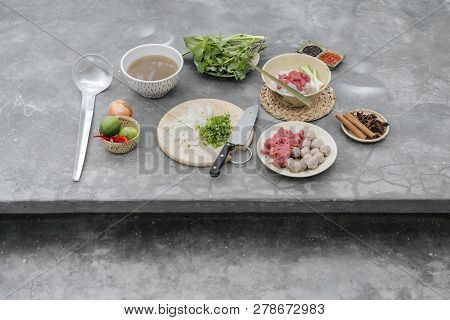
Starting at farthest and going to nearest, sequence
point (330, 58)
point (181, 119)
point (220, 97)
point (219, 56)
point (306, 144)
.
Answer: point (330, 58) < point (219, 56) < point (220, 97) < point (181, 119) < point (306, 144)

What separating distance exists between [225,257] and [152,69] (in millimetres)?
1439

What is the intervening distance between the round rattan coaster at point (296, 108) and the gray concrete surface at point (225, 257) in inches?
27.6

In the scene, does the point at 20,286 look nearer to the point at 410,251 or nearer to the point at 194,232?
the point at 194,232

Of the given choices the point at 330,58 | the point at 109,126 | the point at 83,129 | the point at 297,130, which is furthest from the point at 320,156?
the point at 83,129

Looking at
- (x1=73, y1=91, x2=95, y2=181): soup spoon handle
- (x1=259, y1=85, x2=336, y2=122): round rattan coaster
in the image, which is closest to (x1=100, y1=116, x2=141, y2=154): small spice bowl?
(x1=73, y1=91, x2=95, y2=181): soup spoon handle

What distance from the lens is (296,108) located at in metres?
3.54

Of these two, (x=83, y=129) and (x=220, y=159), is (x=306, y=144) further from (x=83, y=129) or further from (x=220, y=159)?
(x=83, y=129)

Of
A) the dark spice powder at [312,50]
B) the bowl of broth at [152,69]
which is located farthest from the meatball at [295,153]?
the dark spice powder at [312,50]

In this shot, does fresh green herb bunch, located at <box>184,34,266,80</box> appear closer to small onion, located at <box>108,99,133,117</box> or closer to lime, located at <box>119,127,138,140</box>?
small onion, located at <box>108,99,133,117</box>

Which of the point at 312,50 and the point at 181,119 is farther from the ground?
the point at 312,50

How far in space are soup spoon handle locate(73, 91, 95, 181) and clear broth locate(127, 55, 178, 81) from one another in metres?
0.36

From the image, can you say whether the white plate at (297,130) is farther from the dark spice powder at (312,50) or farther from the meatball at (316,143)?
the dark spice powder at (312,50)

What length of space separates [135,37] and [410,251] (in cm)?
273

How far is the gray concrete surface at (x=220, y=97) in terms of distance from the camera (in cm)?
309
